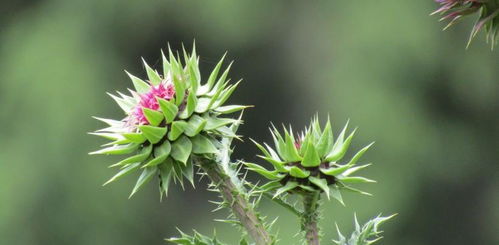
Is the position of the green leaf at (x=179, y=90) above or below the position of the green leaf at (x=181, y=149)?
above

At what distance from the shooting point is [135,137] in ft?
9.91

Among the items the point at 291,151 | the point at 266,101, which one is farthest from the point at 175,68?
the point at 266,101

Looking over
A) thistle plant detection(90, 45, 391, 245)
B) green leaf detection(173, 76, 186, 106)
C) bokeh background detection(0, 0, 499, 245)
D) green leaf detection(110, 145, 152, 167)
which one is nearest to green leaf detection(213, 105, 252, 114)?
thistle plant detection(90, 45, 391, 245)

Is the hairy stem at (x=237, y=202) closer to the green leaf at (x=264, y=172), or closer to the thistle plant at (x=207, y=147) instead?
the thistle plant at (x=207, y=147)

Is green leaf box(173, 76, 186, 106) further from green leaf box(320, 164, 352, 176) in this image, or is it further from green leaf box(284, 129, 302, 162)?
green leaf box(320, 164, 352, 176)

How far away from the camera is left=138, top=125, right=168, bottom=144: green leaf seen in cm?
300

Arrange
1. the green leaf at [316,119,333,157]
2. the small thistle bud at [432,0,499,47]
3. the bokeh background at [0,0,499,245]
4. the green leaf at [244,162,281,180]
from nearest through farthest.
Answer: the green leaf at [244,162,281,180], the small thistle bud at [432,0,499,47], the green leaf at [316,119,333,157], the bokeh background at [0,0,499,245]

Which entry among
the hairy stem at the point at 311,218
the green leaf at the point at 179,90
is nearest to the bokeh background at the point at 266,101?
the hairy stem at the point at 311,218

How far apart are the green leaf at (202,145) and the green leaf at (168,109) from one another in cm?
9

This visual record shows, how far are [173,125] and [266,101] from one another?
10.7 meters

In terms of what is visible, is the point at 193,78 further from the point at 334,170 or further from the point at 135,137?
the point at 334,170

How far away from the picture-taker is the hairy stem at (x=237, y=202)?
309 cm

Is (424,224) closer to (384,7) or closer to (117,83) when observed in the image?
(384,7)

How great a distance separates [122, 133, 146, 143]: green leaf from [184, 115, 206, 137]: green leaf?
13cm
